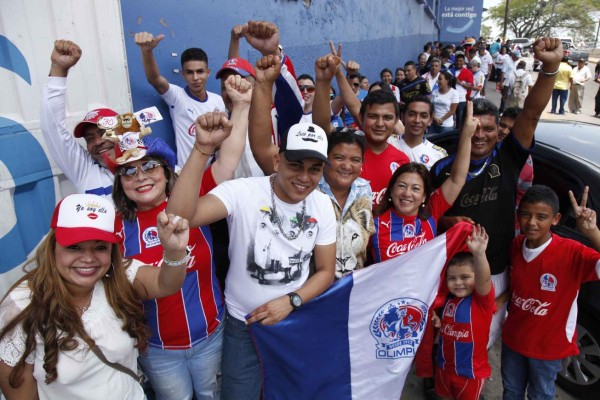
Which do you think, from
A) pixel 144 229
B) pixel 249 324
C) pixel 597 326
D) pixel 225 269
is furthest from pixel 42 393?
pixel 597 326

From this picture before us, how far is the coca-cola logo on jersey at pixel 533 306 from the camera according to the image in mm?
2625

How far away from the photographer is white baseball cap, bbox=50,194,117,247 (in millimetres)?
1589

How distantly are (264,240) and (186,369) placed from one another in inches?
32.4

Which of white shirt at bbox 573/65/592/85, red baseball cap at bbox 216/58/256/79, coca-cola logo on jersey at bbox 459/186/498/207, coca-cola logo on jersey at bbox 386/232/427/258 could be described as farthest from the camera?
white shirt at bbox 573/65/592/85

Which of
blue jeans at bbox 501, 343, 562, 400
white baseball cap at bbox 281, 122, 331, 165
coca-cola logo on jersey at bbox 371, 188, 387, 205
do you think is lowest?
blue jeans at bbox 501, 343, 562, 400

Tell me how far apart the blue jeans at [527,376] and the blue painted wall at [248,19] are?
11.0 feet

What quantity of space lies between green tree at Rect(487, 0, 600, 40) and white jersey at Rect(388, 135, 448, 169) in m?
63.7

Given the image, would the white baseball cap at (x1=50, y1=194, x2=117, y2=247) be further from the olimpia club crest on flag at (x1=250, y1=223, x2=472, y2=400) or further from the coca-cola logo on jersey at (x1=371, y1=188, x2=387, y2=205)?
the coca-cola logo on jersey at (x1=371, y1=188, x2=387, y2=205)

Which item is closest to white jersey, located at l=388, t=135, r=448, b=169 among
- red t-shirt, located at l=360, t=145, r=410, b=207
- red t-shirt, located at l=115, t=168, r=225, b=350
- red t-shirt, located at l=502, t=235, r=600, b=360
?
red t-shirt, located at l=360, t=145, r=410, b=207

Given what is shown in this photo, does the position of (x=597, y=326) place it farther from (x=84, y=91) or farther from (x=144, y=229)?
(x=84, y=91)

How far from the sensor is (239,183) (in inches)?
81.9

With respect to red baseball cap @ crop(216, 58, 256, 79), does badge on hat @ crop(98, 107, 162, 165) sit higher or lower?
lower

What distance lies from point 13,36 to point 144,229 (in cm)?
135

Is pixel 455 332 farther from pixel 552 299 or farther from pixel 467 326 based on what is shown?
pixel 552 299
